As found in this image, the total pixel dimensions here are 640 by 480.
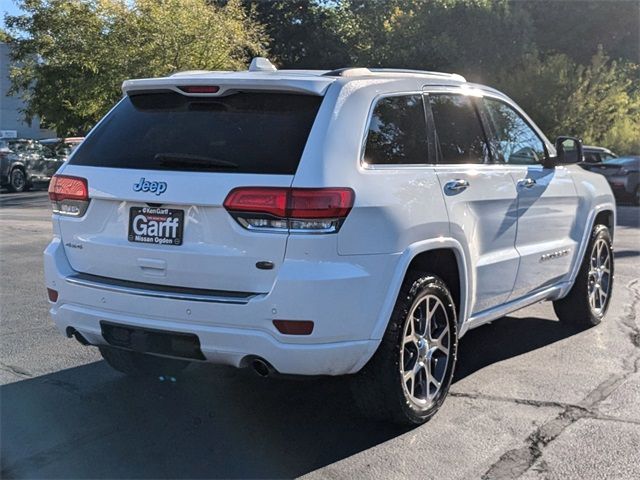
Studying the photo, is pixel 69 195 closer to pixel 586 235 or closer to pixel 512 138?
pixel 512 138

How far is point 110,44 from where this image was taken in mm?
22406

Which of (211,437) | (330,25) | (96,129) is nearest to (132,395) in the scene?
(211,437)

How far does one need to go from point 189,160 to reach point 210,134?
0.59 feet

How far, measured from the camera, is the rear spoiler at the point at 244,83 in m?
3.90

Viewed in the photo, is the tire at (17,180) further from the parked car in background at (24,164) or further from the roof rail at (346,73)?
the roof rail at (346,73)

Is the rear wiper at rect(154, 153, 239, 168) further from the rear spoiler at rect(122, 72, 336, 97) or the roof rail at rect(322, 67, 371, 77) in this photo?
the roof rail at rect(322, 67, 371, 77)

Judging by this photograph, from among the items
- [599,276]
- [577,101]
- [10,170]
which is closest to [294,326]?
[599,276]

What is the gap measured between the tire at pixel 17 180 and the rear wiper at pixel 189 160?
20593 mm

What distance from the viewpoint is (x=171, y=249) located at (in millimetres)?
3838

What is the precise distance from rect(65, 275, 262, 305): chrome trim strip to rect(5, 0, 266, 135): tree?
18832 mm

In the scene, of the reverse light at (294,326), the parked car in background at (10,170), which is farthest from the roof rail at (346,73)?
the parked car in background at (10,170)

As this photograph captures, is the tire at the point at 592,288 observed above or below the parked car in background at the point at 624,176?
above

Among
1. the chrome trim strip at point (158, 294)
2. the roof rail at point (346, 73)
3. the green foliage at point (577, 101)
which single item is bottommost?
the green foliage at point (577, 101)

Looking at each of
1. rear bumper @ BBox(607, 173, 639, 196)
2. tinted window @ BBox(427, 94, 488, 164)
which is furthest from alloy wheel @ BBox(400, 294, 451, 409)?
rear bumper @ BBox(607, 173, 639, 196)
